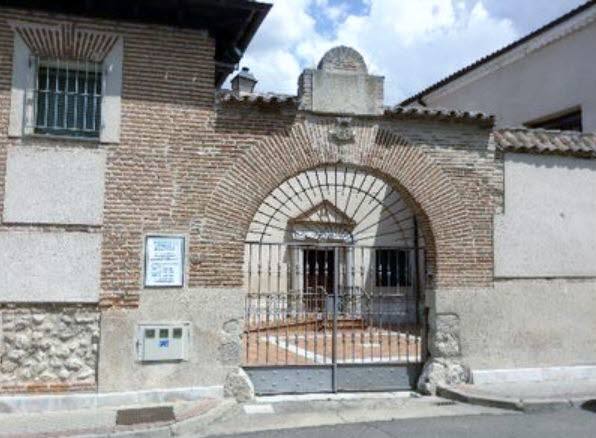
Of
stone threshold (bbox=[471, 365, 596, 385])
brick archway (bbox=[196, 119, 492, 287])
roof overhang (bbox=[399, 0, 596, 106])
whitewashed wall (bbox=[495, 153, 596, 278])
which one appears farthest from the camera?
roof overhang (bbox=[399, 0, 596, 106])

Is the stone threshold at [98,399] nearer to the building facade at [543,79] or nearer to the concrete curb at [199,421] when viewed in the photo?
the concrete curb at [199,421]

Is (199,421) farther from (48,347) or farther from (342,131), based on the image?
(342,131)

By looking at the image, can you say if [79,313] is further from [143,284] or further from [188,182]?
[188,182]

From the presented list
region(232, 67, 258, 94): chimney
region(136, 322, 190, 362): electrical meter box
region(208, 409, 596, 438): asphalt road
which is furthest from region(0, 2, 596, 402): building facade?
region(232, 67, 258, 94): chimney

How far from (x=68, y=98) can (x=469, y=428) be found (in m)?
6.21

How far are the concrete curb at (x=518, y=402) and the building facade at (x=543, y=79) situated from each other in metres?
6.59

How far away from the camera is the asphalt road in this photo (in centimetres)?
638

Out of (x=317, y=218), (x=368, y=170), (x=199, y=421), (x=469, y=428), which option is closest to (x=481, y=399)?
(x=469, y=428)

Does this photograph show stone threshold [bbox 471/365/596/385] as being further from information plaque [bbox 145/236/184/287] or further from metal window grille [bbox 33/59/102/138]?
metal window grille [bbox 33/59/102/138]

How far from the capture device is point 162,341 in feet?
24.2

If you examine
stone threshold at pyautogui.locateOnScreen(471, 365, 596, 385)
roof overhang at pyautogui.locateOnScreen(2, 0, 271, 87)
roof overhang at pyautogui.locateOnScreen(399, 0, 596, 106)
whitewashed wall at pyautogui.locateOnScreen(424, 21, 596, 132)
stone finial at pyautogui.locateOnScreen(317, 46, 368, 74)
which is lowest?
stone threshold at pyautogui.locateOnScreen(471, 365, 596, 385)

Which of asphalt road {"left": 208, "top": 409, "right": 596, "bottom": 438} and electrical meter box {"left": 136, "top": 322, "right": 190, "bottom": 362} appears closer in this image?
asphalt road {"left": 208, "top": 409, "right": 596, "bottom": 438}

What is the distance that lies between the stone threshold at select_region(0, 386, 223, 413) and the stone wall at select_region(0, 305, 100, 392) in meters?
0.11

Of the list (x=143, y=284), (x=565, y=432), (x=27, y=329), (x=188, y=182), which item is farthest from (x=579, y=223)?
(x=27, y=329)
